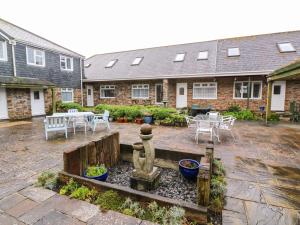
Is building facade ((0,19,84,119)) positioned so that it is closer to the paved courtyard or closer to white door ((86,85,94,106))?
white door ((86,85,94,106))

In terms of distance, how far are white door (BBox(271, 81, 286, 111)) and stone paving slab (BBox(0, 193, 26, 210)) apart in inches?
519

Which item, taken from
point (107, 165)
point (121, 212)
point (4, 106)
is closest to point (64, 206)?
point (121, 212)

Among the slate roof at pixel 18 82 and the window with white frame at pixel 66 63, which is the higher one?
the window with white frame at pixel 66 63

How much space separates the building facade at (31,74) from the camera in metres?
9.94

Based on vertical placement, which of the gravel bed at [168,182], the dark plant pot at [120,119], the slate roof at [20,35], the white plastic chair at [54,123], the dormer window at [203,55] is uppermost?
the slate roof at [20,35]

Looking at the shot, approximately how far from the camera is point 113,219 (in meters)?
2.02

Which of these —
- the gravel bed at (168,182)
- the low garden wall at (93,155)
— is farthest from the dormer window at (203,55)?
the gravel bed at (168,182)

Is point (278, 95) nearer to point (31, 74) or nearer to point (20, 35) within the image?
point (31, 74)

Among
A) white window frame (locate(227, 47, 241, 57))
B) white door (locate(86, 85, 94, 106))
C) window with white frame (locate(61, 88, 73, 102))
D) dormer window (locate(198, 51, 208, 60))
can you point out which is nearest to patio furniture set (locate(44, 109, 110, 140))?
window with white frame (locate(61, 88, 73, 102))

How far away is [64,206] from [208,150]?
2.40 metres

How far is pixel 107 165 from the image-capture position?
387 cm

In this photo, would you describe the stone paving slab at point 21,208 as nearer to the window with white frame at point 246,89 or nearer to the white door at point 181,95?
the white door at point 181,95

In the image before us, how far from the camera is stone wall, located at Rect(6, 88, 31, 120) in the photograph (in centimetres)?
1026

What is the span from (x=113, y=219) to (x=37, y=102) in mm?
12362
